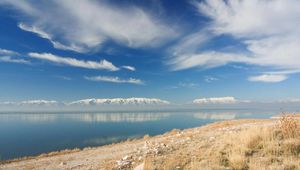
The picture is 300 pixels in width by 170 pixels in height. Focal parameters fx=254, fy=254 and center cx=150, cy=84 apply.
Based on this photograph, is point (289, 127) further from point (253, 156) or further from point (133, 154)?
point (133, 154)

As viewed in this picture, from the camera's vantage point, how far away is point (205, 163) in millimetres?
8070

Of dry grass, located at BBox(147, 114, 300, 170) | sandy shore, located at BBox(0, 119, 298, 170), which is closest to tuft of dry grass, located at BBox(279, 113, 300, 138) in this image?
dry grass, located at BBox(147, 114, 300, 170)

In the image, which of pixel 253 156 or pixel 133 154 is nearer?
pixel 253 156

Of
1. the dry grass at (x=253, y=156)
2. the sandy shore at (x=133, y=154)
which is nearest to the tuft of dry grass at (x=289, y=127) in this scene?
the dry grass at (x=253, y=156)

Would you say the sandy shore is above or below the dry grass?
below

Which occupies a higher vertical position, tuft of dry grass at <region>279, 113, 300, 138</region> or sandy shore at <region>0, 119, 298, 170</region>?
tuft of dry grass at <region>279, 113, 300, 138</region>

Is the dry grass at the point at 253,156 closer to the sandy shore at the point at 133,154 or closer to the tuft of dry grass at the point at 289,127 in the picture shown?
the tuft of dry grass at the point at 289,127

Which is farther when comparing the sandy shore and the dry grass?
the sandy shore

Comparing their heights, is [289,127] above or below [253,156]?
above

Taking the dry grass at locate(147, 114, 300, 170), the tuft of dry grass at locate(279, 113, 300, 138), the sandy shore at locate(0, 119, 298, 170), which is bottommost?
the sandy shore at locate(0, 119, 298, 170)

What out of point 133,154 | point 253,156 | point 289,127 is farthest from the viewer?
point 133,154

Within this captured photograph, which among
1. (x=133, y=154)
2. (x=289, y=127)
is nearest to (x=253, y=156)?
(x=289, y=127)

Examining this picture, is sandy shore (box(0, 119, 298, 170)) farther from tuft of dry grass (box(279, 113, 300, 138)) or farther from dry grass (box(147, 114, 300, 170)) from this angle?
tuft of dry grass (box(279, 113, 300, 138))

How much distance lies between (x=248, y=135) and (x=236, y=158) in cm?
342
